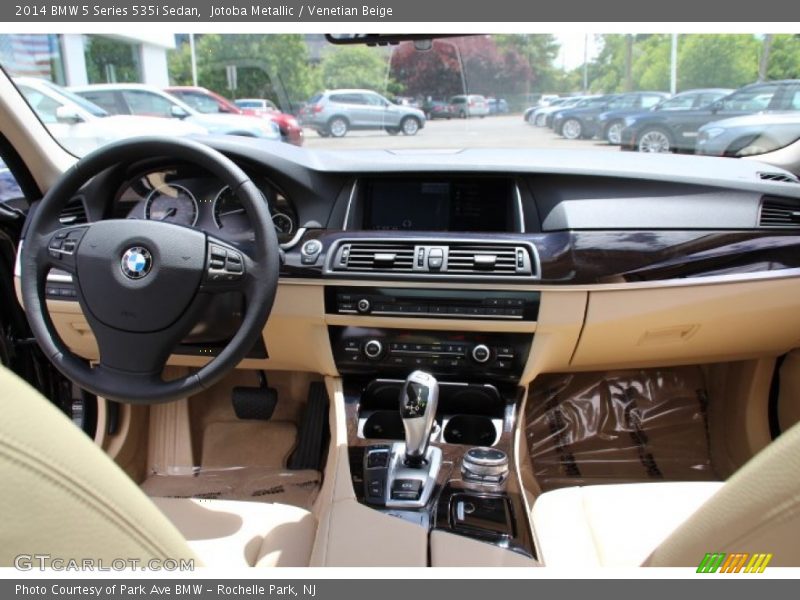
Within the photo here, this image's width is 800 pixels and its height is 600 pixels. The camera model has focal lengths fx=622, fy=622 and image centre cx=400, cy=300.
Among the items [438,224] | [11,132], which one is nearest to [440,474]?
[438,224]

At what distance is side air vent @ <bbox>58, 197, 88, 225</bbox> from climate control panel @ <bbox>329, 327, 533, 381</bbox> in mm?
820

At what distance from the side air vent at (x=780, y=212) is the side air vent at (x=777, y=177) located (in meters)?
0.12

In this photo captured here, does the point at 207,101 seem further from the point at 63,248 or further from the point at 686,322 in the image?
the point at 686,322

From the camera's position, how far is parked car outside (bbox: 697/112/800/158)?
7.26 ft

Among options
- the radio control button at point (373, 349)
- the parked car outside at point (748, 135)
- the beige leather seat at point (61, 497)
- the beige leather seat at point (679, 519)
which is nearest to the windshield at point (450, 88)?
the parked car outside at point (748, 135)

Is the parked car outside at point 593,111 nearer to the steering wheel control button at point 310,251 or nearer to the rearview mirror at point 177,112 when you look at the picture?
the steering wheel control button at point 310,251

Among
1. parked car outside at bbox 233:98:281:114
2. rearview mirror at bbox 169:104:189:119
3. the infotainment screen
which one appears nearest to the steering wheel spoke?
the infotainment screen

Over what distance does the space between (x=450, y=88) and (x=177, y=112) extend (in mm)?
1486

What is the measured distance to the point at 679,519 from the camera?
4.64 ft

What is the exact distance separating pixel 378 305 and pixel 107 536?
4.20 feet

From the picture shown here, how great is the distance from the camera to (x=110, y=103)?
3.05m

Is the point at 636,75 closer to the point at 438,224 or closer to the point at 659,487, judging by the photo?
the point at 438,224

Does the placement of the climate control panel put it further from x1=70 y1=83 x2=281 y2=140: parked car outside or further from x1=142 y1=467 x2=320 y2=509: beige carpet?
x1=70 y1=83 x2=281 y2=140: parked car outside

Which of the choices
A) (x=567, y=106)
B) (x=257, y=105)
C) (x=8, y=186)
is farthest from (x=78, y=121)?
(x=567, y=106)
